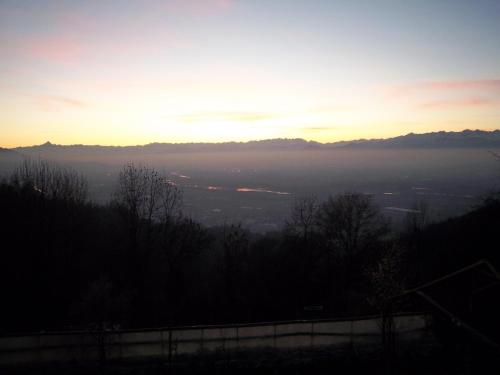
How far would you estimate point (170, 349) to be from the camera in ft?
40.1

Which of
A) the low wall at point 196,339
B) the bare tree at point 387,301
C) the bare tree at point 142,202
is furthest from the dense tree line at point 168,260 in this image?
the low wall at point 196,339

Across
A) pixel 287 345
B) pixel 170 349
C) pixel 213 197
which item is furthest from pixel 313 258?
pixel 213 197

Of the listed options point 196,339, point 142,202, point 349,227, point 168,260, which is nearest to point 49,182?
point 142,202

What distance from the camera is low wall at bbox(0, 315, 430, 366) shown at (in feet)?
39.8

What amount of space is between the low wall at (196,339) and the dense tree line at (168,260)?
2831mm

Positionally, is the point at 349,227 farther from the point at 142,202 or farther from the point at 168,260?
the point at 142,202

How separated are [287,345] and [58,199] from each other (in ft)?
61.3

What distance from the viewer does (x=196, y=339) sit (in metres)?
12.8

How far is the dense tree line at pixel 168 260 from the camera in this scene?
18967 mm

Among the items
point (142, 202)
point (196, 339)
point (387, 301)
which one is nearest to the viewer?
point (196, 339)

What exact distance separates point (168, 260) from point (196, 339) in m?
11.4

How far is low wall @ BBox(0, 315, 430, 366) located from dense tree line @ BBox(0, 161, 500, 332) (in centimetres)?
283

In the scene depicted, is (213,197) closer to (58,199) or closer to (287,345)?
(58,199)

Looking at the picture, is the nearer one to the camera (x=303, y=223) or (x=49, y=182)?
(x=49, y=182)
